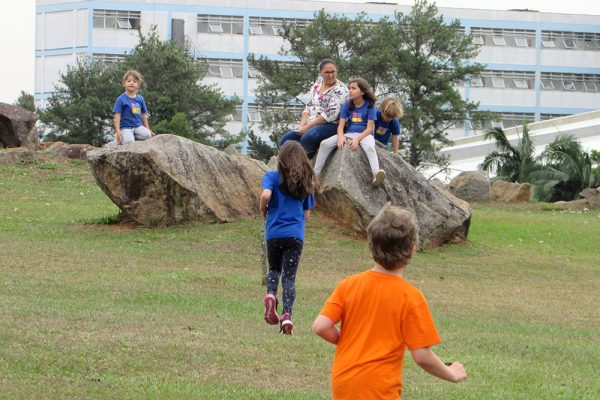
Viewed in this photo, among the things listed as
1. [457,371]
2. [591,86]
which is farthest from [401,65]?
[457,371]

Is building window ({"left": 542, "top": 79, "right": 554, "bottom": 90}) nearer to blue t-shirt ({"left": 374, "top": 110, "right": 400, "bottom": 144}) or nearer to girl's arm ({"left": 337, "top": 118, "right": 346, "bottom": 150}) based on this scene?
blue t-shirt ({"left": 374, "top": 110, "right": 400, "bottom": 144})

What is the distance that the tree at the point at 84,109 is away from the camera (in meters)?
41.2

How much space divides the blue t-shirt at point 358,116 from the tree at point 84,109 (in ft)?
87.5

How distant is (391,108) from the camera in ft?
50.5

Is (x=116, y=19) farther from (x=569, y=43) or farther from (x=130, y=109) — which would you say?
(x=130, y=109)

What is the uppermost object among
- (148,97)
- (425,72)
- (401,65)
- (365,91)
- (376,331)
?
(401,65)

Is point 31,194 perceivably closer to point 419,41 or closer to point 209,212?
point 209,212

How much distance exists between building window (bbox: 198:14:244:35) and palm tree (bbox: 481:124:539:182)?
88.8ft

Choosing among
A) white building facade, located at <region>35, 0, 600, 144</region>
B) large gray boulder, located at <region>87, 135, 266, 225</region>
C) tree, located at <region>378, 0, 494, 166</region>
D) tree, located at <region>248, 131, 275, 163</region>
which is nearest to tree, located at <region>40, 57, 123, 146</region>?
tree, located at <region>248, 131, 275, 163</region>

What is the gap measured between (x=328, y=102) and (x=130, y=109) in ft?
10.2

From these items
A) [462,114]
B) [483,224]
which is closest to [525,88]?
[462,114]

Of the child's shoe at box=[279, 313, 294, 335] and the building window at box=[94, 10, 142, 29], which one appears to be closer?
the child's shoe at box=[279, 313, 294, 335]

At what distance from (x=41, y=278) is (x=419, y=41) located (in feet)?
106

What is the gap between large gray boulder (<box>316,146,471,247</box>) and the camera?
15906mm
